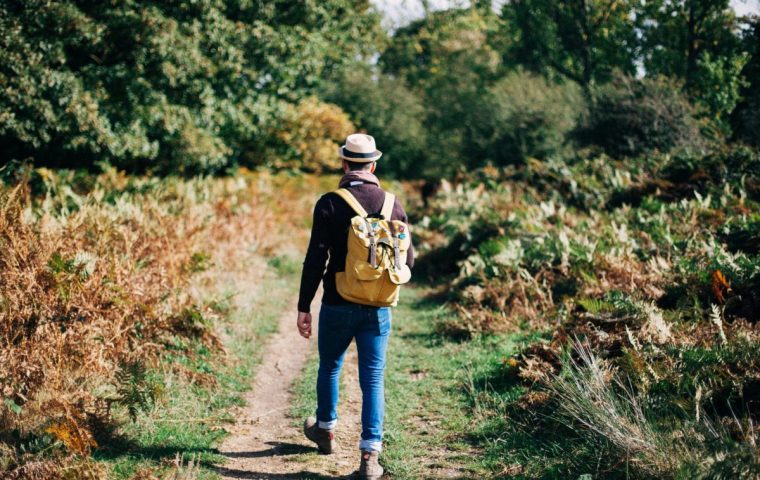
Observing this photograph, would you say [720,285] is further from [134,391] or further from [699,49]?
[699,49]

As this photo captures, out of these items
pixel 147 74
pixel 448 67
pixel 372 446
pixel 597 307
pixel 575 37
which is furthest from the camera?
pixel 448 67

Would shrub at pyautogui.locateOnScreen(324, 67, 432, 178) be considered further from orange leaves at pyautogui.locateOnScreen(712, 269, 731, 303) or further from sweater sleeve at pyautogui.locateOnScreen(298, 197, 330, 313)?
sweater sleeve at pyautogui.locateOnScreen(298, 197, 330, 313)

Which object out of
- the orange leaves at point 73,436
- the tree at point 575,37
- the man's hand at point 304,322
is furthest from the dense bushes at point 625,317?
the tree at point 575,37

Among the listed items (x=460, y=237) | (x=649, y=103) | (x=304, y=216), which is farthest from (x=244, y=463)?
(x=649, y=103)

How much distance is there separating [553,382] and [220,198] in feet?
26.2

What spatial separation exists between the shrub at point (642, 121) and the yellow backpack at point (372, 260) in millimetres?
11399

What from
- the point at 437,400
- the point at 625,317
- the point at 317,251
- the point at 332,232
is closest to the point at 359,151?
the point at 332,232

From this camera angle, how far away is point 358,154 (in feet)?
13.6

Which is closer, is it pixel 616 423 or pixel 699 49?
pixel 616 423

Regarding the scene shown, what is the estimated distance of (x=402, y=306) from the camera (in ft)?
31.3

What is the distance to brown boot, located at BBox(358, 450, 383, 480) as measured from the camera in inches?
164

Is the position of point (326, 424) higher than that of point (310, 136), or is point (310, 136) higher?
point (310, 136)

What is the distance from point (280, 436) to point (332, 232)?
1.87 metres

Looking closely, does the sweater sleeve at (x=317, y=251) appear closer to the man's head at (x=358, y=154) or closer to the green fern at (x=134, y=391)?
the man's head at (x=358, y=154)
